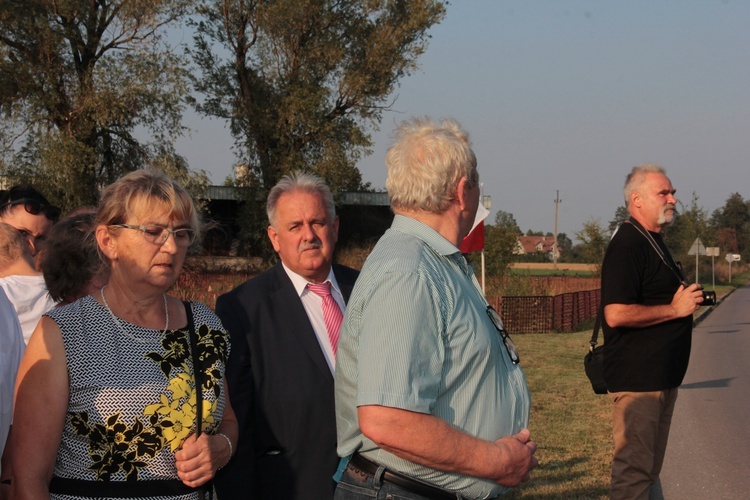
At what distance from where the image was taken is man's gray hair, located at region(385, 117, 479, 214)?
9.12ft

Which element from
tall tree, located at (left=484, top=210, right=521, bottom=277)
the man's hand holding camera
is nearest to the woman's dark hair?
the man's hand holding camera

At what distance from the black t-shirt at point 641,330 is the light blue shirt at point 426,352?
2.61m

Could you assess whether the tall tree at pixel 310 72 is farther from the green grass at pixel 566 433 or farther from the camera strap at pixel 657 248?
the camera strap at pixel 657 248

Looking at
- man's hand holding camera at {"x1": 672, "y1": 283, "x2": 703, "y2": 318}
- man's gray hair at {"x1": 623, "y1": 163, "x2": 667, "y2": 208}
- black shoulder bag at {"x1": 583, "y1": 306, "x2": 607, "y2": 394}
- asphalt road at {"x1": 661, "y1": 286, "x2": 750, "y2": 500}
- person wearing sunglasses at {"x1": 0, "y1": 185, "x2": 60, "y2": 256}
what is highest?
man's gray hair at {"x1": 623, "y1": 163, "x2": 667, "y2": 208}

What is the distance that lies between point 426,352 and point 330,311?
1447 millimetres

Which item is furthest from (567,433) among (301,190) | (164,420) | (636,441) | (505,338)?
(164,420)

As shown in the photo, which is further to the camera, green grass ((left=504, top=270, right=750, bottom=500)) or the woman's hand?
green grass ((left=504, top=270, right=750, bottom=500))

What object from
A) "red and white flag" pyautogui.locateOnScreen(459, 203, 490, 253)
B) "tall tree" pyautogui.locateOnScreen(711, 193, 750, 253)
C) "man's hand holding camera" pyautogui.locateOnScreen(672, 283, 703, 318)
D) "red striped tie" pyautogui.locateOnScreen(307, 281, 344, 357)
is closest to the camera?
"red striped tie" pyautogui.locateOnScreen(307, 281, 344, 357)

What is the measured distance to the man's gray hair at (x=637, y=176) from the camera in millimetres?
5539

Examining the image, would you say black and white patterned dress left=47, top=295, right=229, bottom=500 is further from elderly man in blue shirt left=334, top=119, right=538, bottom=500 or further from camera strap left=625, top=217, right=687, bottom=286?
camera strap left=625, top=217, right=687, bottom=286

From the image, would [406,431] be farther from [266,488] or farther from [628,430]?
[628,430]

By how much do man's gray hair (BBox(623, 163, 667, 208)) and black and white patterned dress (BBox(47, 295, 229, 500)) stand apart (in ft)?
11.8

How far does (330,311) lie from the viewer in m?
3.94

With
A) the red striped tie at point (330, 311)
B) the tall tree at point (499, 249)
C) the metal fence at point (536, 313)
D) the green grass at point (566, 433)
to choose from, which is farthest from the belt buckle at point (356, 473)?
the tall tree at point (499, 249)
